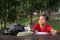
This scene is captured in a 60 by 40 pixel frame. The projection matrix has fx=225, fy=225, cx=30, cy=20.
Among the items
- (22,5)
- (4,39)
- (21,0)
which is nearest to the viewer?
(4,39)

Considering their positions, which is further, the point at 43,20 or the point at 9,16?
the point at 9,16

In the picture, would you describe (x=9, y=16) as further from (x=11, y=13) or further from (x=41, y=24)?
(x=41, y=24)

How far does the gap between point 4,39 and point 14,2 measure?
9.84m

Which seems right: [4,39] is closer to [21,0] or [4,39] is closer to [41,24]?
[41,24]

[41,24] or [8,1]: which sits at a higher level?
[8,1]

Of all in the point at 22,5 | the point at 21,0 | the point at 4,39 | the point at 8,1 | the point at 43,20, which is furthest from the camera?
the point at 22,5

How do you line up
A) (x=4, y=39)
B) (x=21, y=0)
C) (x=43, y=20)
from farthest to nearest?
(x=21, y=0), (x=43, y=20), (x=4, y=39)

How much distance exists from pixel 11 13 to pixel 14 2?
2.77 ft

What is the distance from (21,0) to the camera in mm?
12461

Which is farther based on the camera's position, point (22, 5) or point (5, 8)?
point (22, 5)

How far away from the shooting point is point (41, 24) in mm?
3941

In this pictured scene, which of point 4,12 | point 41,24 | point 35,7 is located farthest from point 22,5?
point 41,24

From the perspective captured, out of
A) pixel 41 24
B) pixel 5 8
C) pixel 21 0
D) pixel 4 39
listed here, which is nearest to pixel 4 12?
pixel 5 8

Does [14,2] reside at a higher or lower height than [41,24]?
higher
